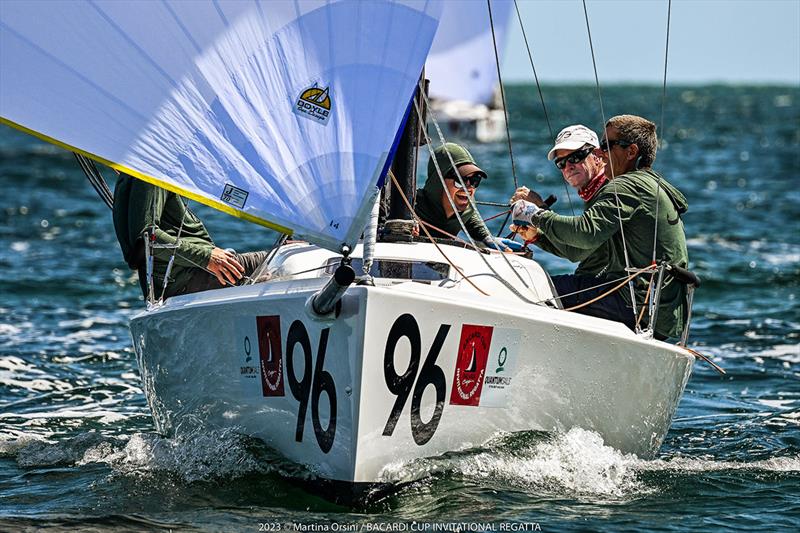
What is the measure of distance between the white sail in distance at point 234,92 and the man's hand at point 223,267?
1308mm

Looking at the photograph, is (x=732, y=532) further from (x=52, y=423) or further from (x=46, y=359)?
(x=46, y=359)

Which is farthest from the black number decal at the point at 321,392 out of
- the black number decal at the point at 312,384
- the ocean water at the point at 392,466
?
the ocean water at the point at 392,466

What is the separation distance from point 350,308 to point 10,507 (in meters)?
1.97

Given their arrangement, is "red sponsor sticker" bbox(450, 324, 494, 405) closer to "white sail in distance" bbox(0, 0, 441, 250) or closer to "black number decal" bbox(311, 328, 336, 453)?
"black number decal" bbox(311, 328, 336, 453)

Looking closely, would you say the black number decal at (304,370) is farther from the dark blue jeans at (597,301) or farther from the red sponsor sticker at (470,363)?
the dark blue jeans at (597,301)

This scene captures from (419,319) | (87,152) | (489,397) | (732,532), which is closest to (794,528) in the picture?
(732,532)

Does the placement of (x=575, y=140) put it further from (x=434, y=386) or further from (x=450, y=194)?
(x=434, y=386)

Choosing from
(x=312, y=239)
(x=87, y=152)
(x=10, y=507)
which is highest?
(x=87, y=152)

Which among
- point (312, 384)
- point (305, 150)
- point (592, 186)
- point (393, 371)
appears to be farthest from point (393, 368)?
point (592, 186)

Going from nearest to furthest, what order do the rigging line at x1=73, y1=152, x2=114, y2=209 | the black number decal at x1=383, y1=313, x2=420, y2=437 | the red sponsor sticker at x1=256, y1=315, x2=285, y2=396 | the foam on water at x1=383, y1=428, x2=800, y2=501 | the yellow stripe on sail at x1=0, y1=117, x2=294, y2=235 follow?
the yellow stripe on sail at x1=0, y1=117, x2=294, y2=235 < the black number decal at x1=383, y1=313, x2=420, y2=437 < the red sponsor sticker at x1=256, y1=315, x2=285, y2=396 < the foam on water at x1=383, y1=428, x2=800, y2=501 < the rigging line at x1=73, y1=152, x2=114, y2=209

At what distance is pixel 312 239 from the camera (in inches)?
199

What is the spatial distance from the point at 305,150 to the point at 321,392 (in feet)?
3.33

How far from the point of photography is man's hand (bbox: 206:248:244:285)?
6.32 m

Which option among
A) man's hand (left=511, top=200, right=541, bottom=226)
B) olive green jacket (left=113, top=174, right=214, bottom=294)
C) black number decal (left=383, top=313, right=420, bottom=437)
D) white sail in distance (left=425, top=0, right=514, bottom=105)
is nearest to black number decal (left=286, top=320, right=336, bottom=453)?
black number decal (left=383, top=313, right=420, bottom=437)
